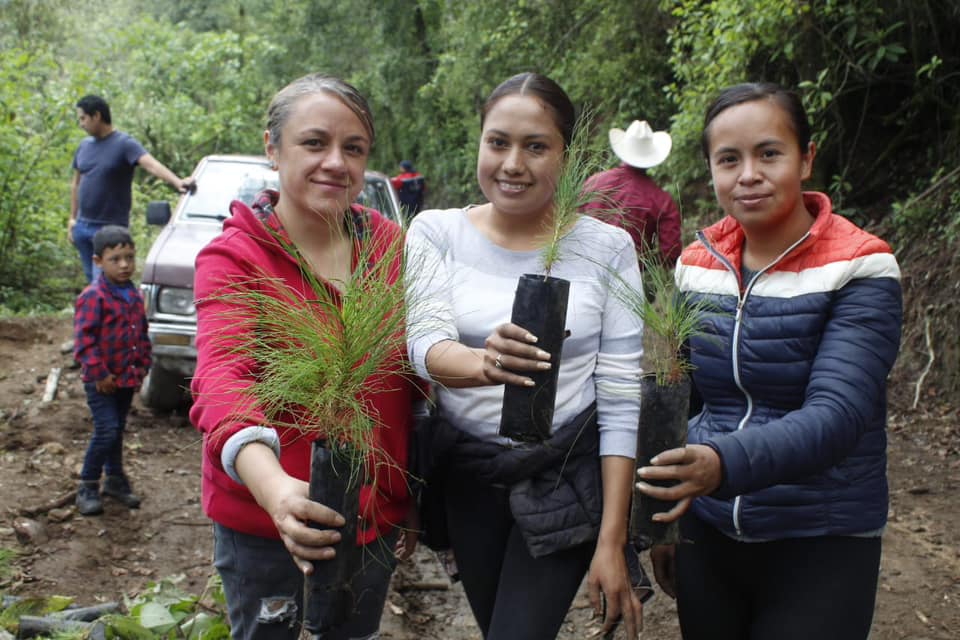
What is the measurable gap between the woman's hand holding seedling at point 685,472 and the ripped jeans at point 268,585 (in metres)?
0.66

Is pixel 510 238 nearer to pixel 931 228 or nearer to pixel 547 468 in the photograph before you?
pixel 547 468

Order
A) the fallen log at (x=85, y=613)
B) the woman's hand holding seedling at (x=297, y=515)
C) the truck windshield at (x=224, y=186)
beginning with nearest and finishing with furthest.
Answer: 1. the woman's hand holding seedling at (x=297, y=515)
2. the fallen log at (x=85, y=613)
3. the truck windshield at (x=224, y=186)

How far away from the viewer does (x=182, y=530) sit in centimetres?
466

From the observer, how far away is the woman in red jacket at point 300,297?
5.93 ft

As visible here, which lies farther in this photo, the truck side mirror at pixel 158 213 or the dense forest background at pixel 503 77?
the dense forest background at pixel 503 77

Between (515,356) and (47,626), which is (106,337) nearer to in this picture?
(47,626)

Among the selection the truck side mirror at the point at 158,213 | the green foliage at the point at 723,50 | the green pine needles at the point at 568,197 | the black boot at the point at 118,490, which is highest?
the green foliage at the point at 723,50

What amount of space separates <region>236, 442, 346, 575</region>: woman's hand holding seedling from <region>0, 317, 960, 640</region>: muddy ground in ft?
7.60

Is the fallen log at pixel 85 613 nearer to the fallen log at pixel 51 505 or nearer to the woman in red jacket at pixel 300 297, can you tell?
the fallen log at pixel 51 505

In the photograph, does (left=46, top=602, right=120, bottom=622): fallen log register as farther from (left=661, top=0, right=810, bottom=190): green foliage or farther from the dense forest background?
(left=661, top=0, right=810, bottom=190): green foliage

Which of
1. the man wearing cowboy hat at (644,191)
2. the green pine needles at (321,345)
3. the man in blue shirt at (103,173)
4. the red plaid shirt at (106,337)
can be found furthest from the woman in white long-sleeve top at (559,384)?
the man in blue shirt at (103,173)

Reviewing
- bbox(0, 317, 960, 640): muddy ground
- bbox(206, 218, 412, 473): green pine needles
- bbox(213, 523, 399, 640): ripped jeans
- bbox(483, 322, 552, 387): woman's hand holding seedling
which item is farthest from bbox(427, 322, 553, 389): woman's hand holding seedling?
bbox(0, 317, 960, 640): muddy ground

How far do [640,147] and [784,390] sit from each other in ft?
12.0

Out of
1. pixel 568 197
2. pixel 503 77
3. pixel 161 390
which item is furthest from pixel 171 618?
pixel 503 77
